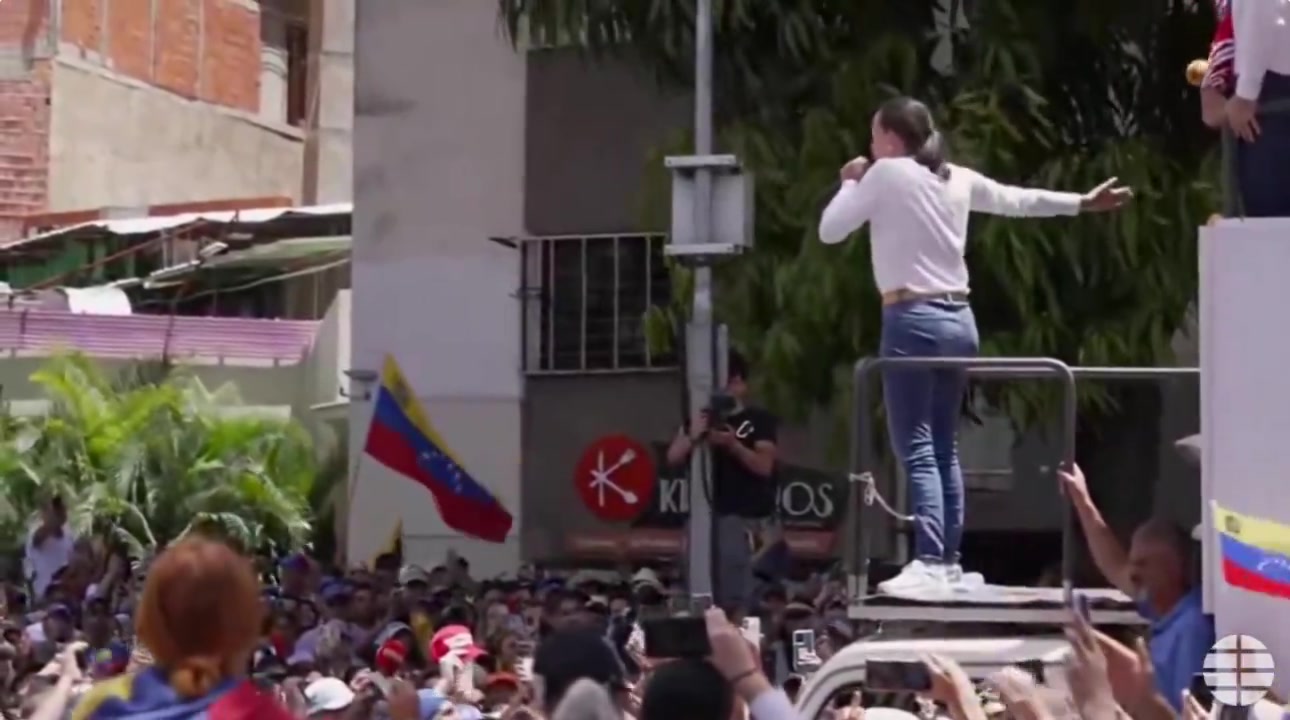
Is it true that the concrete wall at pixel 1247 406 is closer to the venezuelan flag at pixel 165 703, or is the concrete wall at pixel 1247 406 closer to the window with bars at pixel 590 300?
the venezuelan flag at pixel 165 703

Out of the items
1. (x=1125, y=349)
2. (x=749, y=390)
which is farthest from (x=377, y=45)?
(x=1125, y=349)

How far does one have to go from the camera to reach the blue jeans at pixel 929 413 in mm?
7223

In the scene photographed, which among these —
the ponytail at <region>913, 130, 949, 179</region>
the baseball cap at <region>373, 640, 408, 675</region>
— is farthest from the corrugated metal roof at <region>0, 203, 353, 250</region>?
the ponytail at <region>913, 130, 949, 179</region>

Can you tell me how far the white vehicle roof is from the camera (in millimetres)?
5734

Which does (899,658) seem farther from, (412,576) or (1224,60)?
(412,576)

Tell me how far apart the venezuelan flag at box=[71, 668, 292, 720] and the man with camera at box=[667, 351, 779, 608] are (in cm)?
617

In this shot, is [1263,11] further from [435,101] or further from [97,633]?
[435,101]

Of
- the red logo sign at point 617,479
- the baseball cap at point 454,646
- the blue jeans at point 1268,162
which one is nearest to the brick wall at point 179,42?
the red logo sign at point 617,479

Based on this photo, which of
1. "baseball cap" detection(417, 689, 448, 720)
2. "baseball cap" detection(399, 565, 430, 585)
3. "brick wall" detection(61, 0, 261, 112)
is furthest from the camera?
"brick wall" detection(61, 0, 261, 112)

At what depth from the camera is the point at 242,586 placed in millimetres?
4234

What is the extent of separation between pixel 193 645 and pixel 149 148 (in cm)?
3080

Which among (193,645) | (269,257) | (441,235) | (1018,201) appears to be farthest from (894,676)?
(269,257)

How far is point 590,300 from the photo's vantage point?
2114 cm

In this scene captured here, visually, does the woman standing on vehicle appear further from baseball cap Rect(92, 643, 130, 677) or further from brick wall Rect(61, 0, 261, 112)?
brick wall Rect(61, 0, 261, 112)
